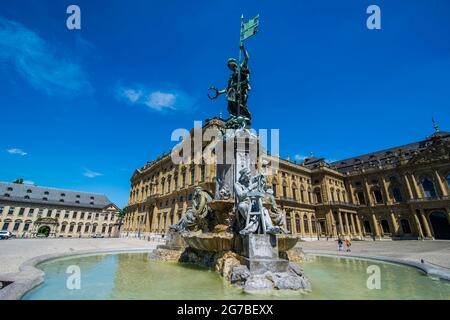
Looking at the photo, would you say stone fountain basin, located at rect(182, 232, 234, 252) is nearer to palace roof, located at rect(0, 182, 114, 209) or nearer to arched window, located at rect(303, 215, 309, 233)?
arched window, located at rect(303, 215, 309, 233)

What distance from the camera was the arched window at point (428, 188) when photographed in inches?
1499

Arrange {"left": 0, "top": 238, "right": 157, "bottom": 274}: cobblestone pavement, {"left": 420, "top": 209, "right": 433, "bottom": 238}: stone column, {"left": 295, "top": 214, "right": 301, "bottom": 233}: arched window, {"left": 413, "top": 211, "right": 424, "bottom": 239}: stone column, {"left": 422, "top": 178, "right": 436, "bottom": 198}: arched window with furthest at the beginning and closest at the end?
{"left": 295, "top": 214, "right": 301, "bottom": 233}: arched window, {"left": 422, "top": 178, "right": 436, "bottom": 198}: arched window, {"left": 413, "top": 211, "right": 424, "bottom": 239}: stone column, {"left": 420, "top": 209, "right": 433, "bottom": 238}: stone column, {"left": 0, "top": 238, "right": 157, "bottom": 274}: cobblestone pavement

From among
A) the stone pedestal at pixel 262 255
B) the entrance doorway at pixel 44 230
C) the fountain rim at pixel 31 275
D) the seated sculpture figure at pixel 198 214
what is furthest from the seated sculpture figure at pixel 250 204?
the entrance doorway at pixel 44 230

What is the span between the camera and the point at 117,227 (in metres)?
63.4

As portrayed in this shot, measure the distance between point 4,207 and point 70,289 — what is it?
220ft

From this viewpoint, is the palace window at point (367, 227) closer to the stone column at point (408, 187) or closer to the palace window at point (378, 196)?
the palace window at point (378, 196)

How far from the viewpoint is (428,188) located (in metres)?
38.7

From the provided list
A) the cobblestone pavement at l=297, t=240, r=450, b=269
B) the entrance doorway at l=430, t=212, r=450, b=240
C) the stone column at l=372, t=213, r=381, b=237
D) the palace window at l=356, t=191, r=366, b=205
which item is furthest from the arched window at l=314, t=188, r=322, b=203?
the cobblestone pavement at l=297, t=240, r=450, b=269

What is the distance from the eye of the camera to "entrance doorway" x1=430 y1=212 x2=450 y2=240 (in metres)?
35.8

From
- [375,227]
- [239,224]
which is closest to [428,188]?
[375,227]

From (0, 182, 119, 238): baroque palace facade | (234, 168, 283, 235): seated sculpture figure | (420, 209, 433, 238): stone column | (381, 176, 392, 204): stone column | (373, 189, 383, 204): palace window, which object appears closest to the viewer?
(234, 168, 283, 235): seated sculpture figure

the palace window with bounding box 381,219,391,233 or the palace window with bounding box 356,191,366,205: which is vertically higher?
the palace window with bounding box 356,191,366,205

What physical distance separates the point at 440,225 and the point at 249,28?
46.2 metres

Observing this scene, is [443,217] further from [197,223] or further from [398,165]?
[197,223]
